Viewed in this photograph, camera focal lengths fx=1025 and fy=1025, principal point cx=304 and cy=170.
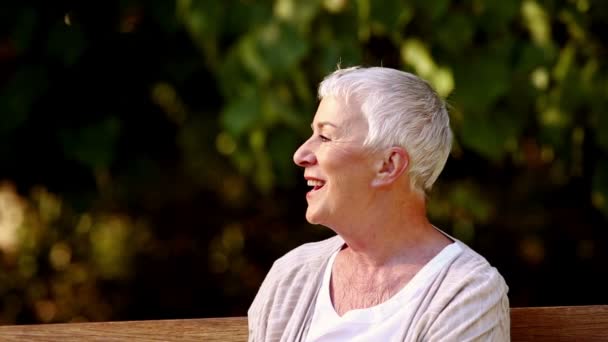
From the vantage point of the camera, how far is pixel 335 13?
329 cm

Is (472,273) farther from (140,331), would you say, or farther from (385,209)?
(140,331)

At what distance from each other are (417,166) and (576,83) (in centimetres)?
146

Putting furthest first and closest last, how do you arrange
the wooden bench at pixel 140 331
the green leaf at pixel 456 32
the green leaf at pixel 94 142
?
1. the green leaf at pixel 94 142
2. the green leaf at pixel 456 32
3. the wooden bench at pixel 140 331

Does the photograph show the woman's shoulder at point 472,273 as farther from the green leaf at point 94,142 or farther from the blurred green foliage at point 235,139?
the green leaf at point 94,142

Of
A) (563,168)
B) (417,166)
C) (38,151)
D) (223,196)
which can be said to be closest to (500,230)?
(563,168)

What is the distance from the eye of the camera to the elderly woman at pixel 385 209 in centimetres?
205

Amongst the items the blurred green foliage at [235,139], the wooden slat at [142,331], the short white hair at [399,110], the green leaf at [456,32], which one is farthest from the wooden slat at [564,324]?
the green leaf at [456,32]

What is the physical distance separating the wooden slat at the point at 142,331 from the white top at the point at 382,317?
0.29 meters

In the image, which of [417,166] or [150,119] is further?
[150,119]

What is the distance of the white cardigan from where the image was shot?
1.98 meters

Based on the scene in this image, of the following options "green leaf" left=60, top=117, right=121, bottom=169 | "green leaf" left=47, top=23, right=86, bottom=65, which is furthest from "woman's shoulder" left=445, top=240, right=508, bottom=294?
"green leaf" left=47, top=23, right=86, bottom=65

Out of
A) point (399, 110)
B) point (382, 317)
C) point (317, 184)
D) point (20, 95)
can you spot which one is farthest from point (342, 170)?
point (20, 95)

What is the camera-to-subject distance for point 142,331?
240 centimetres

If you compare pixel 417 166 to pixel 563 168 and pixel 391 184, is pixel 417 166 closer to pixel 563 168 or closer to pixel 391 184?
pixel 391 184
